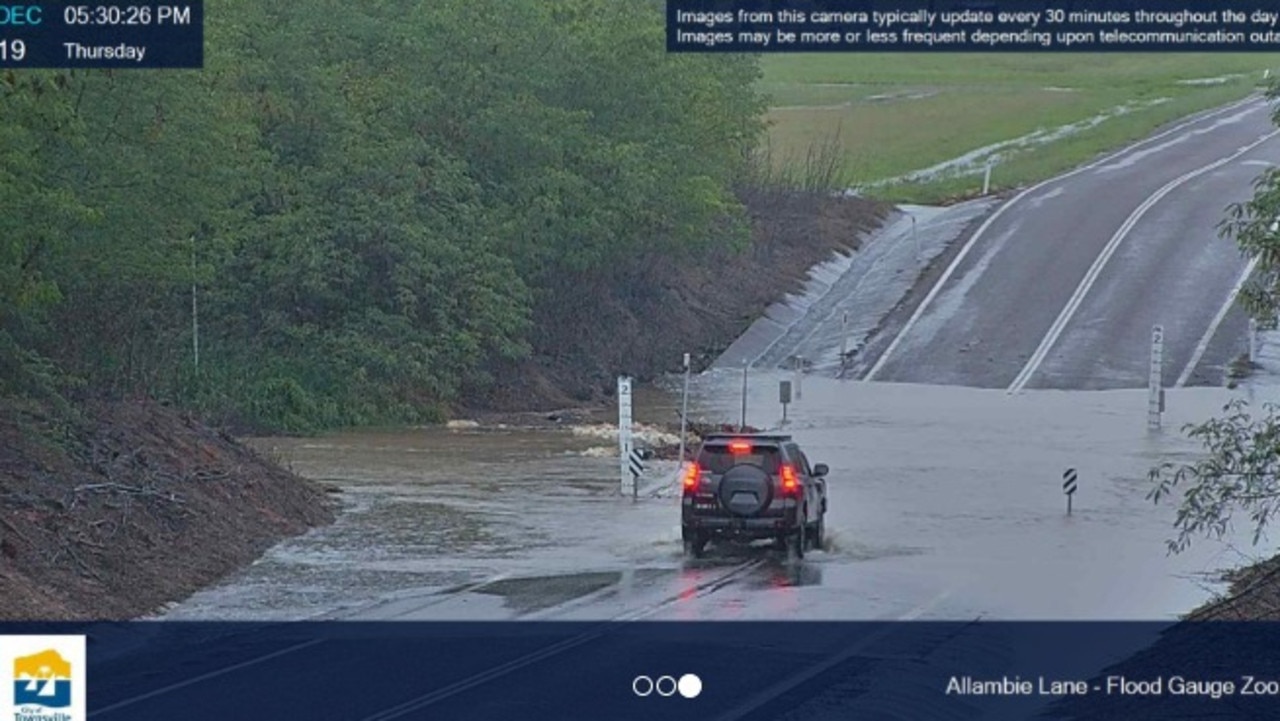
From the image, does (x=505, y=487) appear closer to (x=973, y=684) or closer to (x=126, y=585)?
(x=126, y=585)

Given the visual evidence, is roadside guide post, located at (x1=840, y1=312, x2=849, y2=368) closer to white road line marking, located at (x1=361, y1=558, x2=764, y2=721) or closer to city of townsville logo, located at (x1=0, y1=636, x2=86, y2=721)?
white road line marking, located at (x1=361, y1=558, x2=764, y2=721)

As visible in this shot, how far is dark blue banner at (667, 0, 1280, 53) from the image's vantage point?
508 inches

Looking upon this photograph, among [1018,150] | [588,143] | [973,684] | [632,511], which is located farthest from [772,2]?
[588,143]

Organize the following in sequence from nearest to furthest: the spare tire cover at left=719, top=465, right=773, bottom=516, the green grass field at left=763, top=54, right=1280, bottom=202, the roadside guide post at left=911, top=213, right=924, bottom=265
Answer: the green grass field at left=763, top=54, right=1280, bottom=202 < the spare tire cover at left=719, top=465, right=773, bottom=516 < the roadside guide post at left=911, top=213, right=924, bottom=265

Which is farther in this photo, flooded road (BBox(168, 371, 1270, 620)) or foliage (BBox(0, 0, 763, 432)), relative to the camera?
foliage (BBox(0, 0, 763, 432))

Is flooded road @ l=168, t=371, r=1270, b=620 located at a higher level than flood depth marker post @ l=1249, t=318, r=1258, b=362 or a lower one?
lower

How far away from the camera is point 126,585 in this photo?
73.0ft

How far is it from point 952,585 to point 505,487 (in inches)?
511

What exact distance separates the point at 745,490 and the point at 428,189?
949 inches

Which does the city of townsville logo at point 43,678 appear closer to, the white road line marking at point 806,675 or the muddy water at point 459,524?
the white road line marking at point 806,675

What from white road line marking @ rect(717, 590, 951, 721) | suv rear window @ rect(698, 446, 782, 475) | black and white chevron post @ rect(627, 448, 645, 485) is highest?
suv rear window @ rect(698, 446, 782, 475)

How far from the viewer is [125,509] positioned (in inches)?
953
